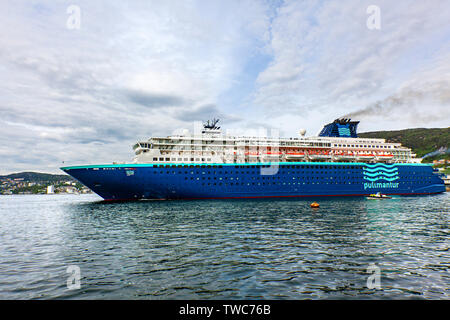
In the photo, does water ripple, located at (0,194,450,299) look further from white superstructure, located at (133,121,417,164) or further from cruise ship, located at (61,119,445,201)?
white superstructure, located at (133,121,417,164)

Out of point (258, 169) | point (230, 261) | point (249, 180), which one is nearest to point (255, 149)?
point (258, 169)

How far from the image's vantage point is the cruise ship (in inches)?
1594

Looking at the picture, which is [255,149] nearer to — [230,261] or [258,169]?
[258,169]

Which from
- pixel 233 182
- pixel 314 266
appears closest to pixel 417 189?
pixel 233 182

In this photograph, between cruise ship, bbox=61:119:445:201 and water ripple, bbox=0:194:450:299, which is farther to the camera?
cruise ship, bbox=61:119:445:201

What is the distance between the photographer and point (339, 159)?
5412cm

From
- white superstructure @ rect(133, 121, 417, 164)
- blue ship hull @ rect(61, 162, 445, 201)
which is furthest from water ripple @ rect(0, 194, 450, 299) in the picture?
white superstructure @ rect(133, 121, 417, 164)

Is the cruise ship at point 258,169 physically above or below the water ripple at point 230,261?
above

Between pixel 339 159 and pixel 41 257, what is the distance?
5532 cm

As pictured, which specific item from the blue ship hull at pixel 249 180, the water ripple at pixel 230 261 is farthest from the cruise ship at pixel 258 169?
the water ripple at pixel 230 261

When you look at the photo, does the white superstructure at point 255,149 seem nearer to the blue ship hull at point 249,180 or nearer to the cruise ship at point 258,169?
the cruise ship at point 258,169

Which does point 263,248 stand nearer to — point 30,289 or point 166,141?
point 30,289

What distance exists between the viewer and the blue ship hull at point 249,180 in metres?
39.7
